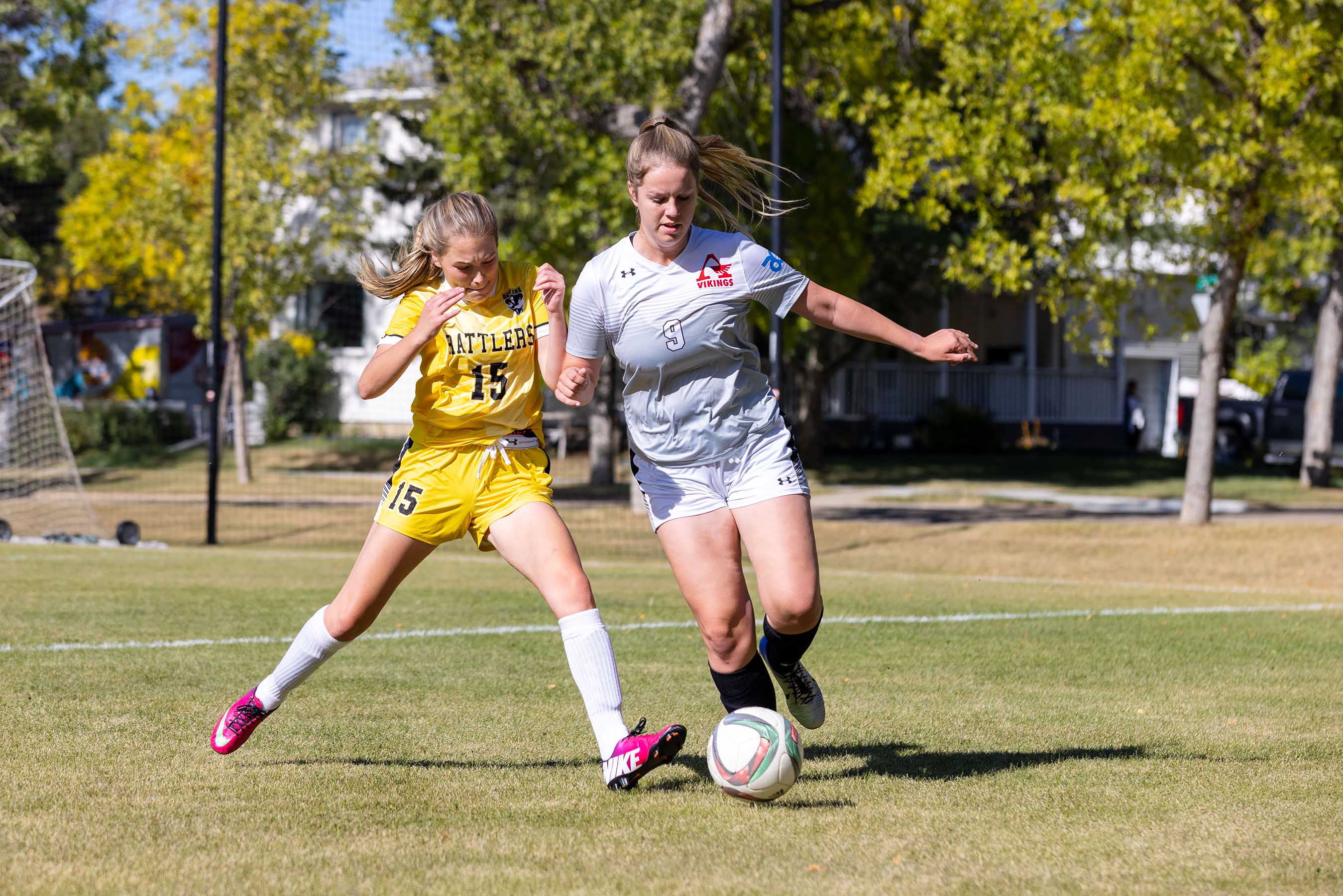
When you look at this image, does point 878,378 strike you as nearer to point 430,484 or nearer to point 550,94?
point 550,94

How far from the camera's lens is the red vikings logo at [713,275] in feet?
16.9

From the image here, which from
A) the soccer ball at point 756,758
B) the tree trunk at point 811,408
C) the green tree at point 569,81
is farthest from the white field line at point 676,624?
the tree trunk at point 811,408

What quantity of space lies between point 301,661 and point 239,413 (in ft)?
80.5

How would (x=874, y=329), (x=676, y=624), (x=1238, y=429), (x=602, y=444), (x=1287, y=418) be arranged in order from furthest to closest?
(x=1238, y=429) → (x=1287, y=418) → (x=602, y=444) → (x=676, y=624) → (x=874, y=329)

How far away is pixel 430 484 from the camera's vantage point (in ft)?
17.4

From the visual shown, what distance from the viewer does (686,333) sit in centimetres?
511

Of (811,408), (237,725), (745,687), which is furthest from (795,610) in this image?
(811,408)

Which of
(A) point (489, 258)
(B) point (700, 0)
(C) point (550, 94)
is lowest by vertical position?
(A) point (489, 258)

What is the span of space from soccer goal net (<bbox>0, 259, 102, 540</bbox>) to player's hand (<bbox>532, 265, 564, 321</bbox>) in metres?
14.9

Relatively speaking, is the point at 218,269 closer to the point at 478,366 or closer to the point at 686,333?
the point at 478,366

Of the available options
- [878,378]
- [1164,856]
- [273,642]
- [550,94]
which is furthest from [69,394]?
[1164,856]

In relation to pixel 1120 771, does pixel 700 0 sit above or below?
above

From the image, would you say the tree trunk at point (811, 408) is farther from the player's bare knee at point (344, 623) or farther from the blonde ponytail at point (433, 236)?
the player's bare knee at point (344, 623)

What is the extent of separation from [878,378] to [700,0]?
21317 mm
